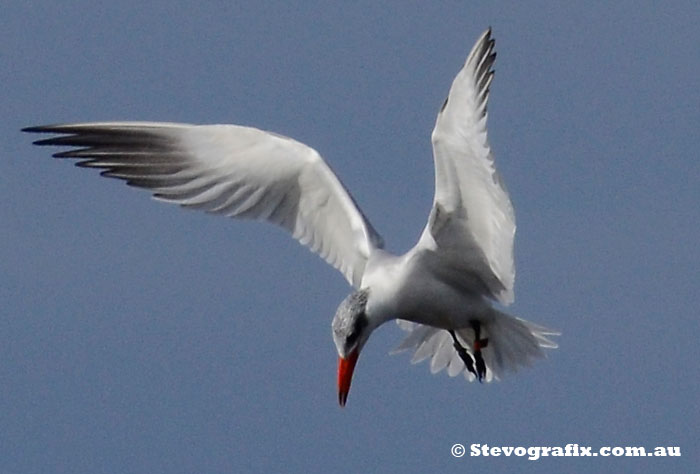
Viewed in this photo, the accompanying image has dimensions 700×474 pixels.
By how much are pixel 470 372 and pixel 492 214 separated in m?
2.36

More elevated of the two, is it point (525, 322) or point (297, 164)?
point (297, 164)

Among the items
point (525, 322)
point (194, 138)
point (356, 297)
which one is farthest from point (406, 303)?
point (194, 138)

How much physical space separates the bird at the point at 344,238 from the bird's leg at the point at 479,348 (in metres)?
0.01

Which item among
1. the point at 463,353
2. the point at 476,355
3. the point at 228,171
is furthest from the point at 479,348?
the point at 228,171

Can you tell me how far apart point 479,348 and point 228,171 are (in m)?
A: 2.07

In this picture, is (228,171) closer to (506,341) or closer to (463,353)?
(463,353)

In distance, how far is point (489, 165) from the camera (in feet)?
34.4

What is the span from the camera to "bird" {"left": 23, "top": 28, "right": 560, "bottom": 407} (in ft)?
37.9

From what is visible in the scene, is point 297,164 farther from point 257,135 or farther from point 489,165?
point 489,165

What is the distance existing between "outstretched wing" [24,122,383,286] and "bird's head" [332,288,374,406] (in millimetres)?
915

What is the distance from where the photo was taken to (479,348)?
12.4 meters

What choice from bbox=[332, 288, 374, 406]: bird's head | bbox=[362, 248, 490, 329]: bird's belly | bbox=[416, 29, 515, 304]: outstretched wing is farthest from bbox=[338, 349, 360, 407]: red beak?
bbox=[416, 29, 515, 304]: outstretched wing

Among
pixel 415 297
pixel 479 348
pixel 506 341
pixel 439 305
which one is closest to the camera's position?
pixel 415 297

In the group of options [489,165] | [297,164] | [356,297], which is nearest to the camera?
[489,165]
